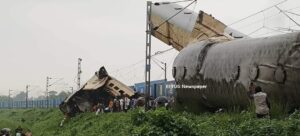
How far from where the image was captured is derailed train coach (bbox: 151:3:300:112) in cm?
1432

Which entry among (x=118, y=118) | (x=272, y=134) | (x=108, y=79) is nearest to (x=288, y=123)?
(x=272, y=134)

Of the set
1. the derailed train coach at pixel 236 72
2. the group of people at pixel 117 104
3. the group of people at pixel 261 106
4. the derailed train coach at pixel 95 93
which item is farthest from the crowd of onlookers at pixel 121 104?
the group of people at pixel 261 106

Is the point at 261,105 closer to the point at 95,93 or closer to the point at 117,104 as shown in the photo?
the point at 117,104

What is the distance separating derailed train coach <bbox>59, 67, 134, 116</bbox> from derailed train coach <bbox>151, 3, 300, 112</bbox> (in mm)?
13614

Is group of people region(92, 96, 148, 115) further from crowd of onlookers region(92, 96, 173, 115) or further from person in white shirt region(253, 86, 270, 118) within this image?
person in white shirt region(253, 86, 270, 118)

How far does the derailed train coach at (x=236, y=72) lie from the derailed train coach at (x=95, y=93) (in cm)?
1361

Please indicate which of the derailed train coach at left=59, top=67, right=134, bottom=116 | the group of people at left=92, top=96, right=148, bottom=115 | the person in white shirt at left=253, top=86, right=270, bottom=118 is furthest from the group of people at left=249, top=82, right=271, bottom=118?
the derailed train coach at left=59, top=67, right=134, bottom=116

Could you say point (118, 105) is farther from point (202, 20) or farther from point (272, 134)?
point (272, 134)

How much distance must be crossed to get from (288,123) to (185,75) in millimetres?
8775

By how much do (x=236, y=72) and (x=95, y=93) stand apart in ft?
63.8

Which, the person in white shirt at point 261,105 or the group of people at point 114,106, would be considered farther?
the group of people at point 114,106

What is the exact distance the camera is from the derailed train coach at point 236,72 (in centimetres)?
1432

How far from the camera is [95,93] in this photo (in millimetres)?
35281

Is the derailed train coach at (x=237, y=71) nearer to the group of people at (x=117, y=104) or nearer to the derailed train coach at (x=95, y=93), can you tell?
the group of people at (x=117, y=104)
